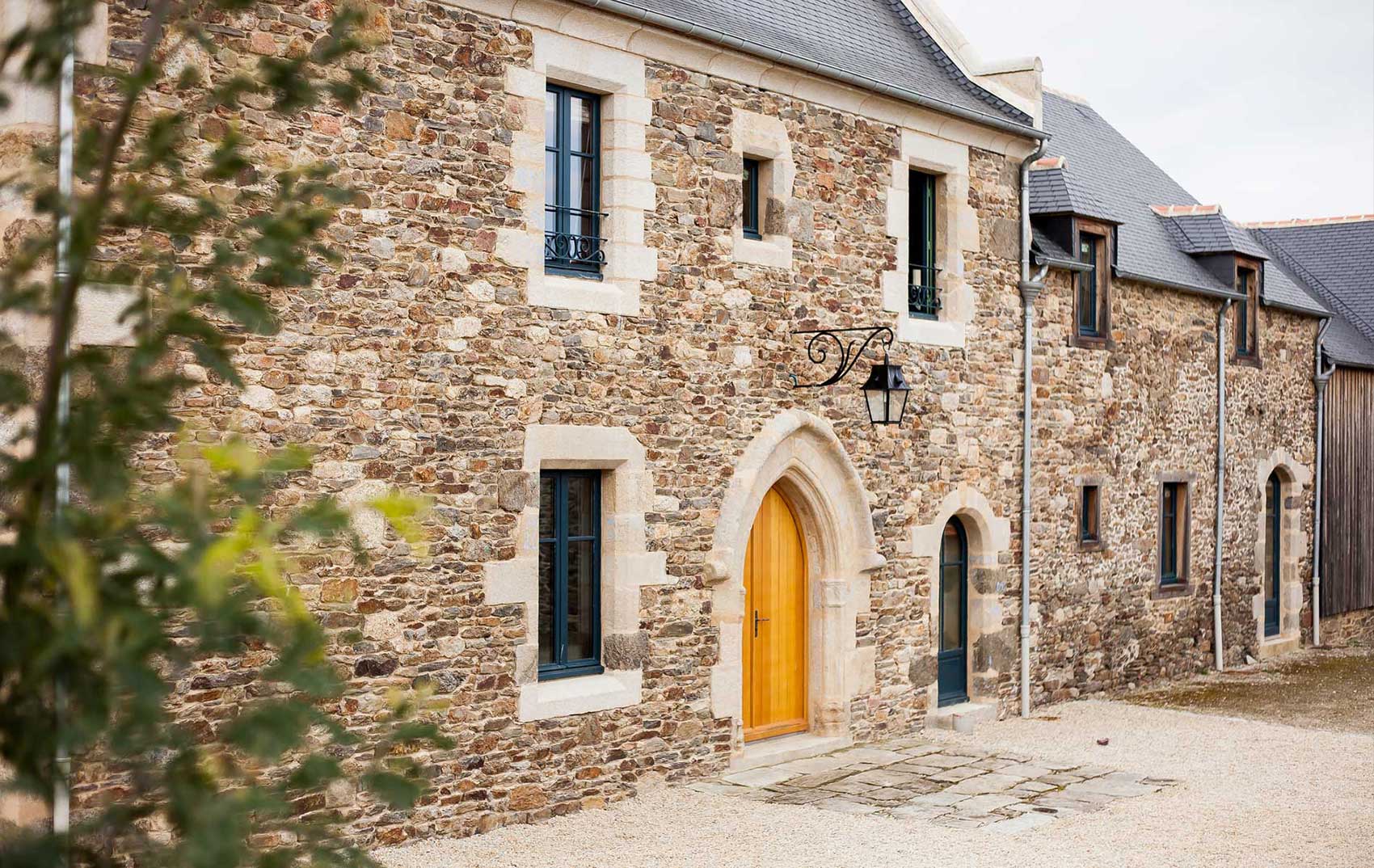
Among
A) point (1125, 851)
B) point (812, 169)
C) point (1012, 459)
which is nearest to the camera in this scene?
point (1125, 851)

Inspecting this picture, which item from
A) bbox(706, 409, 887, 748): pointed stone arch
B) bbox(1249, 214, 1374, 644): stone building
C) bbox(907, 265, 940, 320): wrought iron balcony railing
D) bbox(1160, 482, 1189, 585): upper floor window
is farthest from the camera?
bbox(1249, 214, 1374, 644): stone building

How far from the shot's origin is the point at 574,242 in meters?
8.58

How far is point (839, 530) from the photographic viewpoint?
1032cm

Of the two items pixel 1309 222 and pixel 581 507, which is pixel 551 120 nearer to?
pixel 581 507

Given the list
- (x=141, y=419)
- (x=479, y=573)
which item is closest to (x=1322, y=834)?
(x=479, y=573)

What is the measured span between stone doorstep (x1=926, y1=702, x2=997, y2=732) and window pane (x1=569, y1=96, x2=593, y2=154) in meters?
5.41

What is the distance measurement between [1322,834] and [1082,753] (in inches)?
93.6

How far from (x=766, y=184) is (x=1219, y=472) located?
318 inches

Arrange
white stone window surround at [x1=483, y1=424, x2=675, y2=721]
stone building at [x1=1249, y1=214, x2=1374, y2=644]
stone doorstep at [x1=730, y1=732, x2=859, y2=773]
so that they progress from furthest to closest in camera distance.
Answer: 1. stone building at [x1=1249, y1=214, x2=1374, y2=644]
2. stone doorstep at [x1=730, y1=732, x2=859, y2=773]
3. white stone window surround at [x1=483, y1=424, x2=675, y2=721]

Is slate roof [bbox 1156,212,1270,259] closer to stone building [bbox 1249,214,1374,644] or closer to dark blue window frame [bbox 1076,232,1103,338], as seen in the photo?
dark blue window frame [bbox 1076,232,1103,338]

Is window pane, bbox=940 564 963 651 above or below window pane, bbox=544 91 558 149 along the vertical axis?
below

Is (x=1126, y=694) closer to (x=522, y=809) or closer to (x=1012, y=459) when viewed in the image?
(x=1012, y=459)

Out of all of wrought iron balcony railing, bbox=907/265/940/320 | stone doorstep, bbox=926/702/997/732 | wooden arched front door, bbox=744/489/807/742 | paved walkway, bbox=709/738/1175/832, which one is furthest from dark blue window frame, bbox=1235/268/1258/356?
wooden arched front door, bbox=744/489/807/742

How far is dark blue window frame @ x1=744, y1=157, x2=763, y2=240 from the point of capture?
986cm
